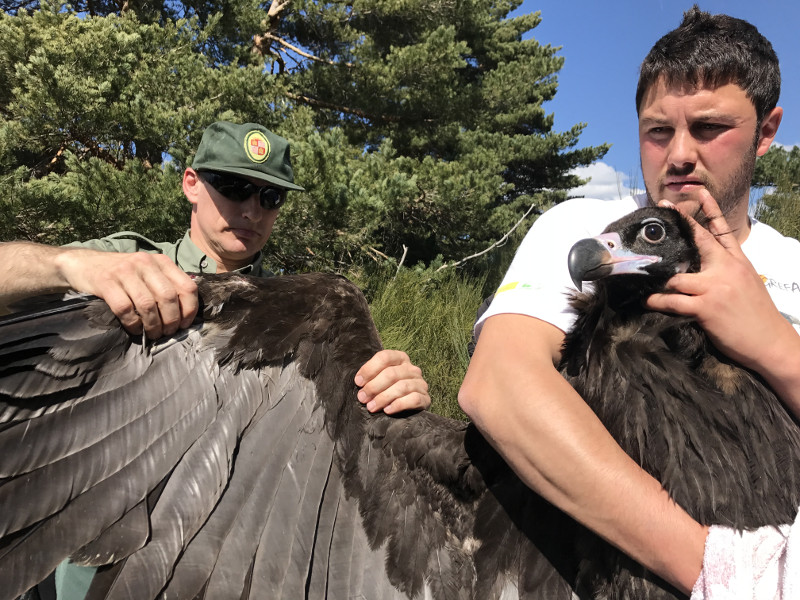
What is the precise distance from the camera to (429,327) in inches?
264

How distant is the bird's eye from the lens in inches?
74.1

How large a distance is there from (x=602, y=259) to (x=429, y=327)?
16.1ft

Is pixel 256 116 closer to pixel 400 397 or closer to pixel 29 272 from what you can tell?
pixel 29 272

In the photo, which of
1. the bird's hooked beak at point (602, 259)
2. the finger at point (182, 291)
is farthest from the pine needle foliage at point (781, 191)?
the finger at point (182, 291)

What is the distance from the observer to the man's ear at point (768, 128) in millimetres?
2111

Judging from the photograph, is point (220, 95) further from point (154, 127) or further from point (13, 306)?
point (13, 306)

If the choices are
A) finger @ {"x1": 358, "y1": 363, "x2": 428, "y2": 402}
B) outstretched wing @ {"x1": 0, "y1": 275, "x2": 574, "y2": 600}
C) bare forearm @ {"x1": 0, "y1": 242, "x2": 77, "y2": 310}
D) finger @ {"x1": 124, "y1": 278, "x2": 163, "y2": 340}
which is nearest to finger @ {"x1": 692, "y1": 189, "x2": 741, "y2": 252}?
outstretched wing @ {"x1": 0, "y1": 275, "x2": 574, "y2": 600}

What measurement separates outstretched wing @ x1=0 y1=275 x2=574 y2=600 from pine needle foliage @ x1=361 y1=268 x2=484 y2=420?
366 cm

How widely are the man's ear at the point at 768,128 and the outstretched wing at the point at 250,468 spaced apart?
1630mm

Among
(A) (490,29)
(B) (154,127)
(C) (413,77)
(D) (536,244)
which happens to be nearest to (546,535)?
(D) (536,244)

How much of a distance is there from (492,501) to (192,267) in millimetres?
2249

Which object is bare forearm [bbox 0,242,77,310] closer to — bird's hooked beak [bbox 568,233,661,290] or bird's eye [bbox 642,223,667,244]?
bird's hooked beak [bbox 568,233,661,290]

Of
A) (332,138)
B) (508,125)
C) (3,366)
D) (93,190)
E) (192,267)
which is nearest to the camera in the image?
(3,366)

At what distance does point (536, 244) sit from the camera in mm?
2039
